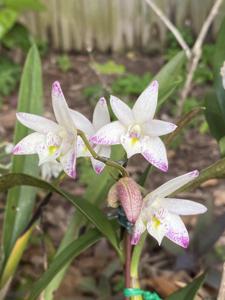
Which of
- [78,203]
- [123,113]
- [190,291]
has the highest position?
[123,113]

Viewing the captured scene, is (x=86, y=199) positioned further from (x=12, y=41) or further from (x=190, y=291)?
(x=12, y=41)

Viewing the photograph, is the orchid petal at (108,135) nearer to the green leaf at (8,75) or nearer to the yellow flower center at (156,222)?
the yellow flower center at (156,222)

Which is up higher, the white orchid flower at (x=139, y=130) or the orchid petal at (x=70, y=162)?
the white orchid flower at (x=139, y=130)

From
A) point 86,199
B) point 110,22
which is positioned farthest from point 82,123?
point 110,22

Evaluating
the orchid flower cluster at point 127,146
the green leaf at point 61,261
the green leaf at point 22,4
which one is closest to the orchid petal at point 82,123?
the orchid flower cluster at point 127,146

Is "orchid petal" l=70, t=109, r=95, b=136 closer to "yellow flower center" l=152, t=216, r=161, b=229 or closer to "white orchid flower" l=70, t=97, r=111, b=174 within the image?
"white orchid flower" l=70, t=97, r=111, b=174
